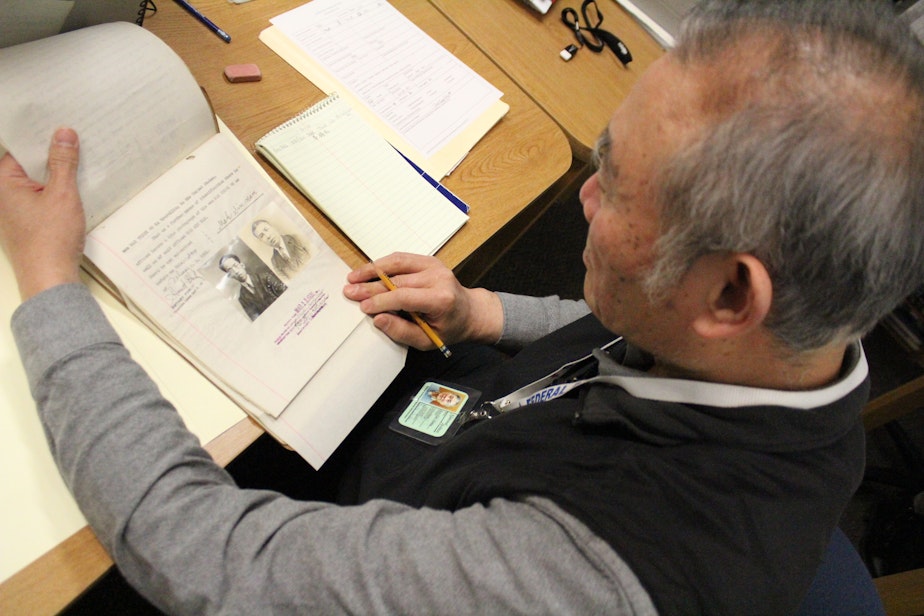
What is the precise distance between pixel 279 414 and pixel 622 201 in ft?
1.53

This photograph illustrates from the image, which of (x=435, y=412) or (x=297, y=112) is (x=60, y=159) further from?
(x=435, y=412)

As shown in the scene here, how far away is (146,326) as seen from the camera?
2.09 ft

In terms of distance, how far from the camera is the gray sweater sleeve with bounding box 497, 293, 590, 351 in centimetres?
97

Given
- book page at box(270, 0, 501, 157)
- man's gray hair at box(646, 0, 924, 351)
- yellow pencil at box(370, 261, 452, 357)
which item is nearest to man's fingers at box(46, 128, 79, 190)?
yellow pencil at box(370, 261, 452, 357)

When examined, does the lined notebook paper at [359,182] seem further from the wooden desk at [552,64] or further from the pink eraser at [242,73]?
the wooden desk at [552,64]

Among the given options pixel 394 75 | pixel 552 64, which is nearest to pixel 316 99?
pixel 394 75

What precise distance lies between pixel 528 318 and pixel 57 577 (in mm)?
730

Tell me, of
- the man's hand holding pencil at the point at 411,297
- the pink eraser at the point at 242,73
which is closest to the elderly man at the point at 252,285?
the man's hand holding pencil at the point at 411,297

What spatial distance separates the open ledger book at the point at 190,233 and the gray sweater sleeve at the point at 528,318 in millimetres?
298

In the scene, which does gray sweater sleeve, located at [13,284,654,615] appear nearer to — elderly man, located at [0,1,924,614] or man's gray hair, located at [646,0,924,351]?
elderly man, located at [0,1,924,614]

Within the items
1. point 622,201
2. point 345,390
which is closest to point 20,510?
point 345,390

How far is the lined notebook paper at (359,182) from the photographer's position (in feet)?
2.72

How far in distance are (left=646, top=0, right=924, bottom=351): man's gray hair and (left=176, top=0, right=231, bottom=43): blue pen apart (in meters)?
0.81

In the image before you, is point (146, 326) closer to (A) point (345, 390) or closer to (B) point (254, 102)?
(A) point (345, 390)
